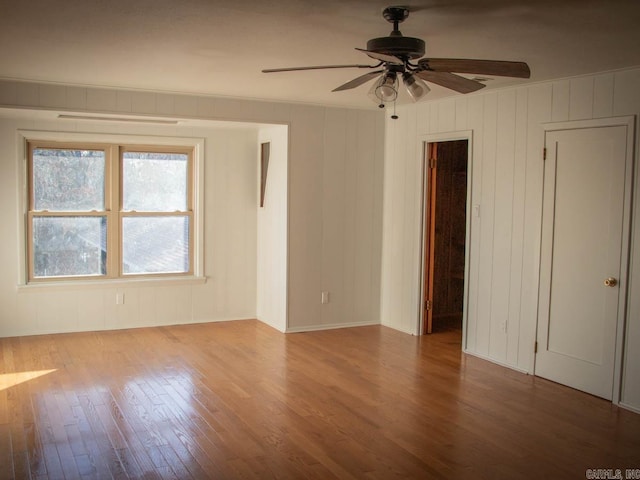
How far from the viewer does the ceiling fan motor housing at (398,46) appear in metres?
3.24

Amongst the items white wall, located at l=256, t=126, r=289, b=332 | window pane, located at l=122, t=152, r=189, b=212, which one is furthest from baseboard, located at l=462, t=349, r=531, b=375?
window pane, located at l=122, t=152, r=189, b=212

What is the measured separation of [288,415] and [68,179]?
3.82 meters

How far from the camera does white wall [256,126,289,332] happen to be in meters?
6.79

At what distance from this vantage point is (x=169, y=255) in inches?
Result: 285

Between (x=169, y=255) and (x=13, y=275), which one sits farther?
(x=169, y=255)

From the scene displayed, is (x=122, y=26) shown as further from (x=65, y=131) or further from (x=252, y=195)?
(x=252, y=195)

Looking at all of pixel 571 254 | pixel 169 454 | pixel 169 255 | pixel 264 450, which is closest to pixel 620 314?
pixel 571 254

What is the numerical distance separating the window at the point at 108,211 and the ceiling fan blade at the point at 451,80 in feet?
13.9

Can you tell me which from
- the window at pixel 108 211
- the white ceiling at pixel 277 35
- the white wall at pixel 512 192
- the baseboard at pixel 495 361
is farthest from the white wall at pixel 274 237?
the baseboard at pixel 495 361

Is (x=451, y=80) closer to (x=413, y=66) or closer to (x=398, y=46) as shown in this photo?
(x=413, y=66)

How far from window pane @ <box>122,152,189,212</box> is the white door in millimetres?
3955

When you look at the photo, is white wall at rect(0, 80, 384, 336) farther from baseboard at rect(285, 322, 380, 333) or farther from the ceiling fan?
the ceiling fan

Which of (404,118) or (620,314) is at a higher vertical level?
(404,118)

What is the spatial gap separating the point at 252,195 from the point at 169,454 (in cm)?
416
